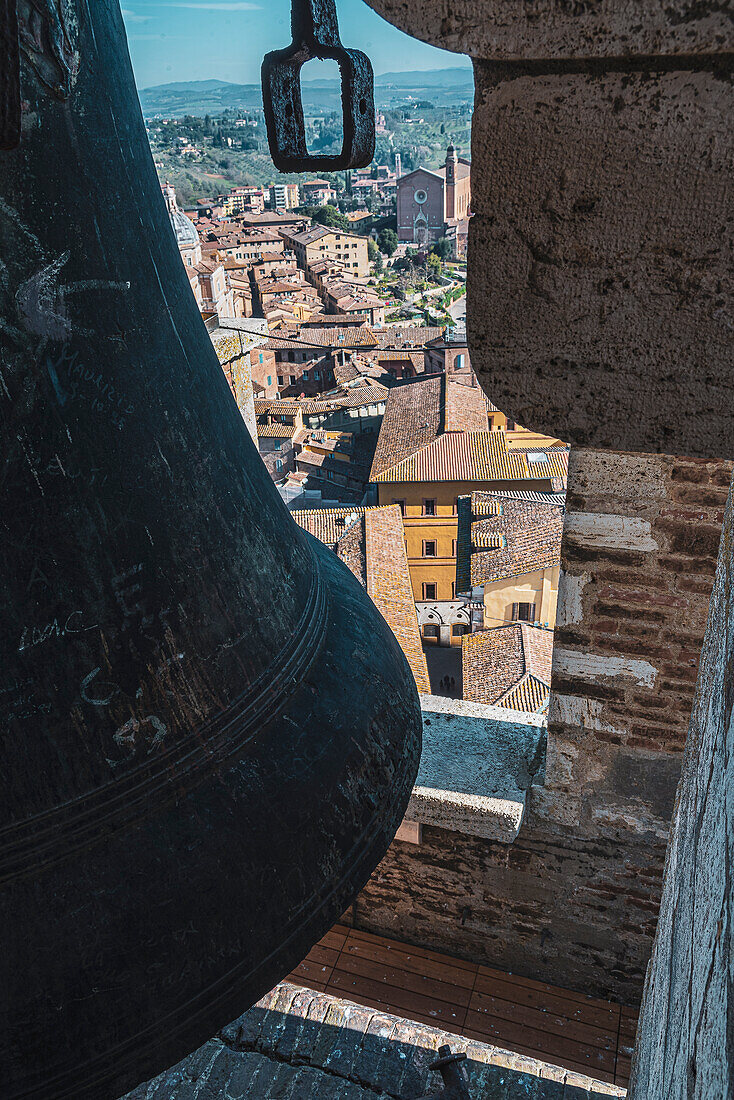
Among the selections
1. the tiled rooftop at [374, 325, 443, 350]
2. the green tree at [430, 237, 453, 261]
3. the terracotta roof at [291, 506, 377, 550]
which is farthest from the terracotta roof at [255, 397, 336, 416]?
the green tree at [430, 237, 453, 261]

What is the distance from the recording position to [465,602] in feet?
53.0

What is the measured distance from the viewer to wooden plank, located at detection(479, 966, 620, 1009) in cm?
330

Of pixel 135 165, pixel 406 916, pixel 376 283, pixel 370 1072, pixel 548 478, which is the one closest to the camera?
pixel 135 165

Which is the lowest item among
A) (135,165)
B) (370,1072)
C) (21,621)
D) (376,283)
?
(376,283)

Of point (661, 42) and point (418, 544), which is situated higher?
point (661, 42)

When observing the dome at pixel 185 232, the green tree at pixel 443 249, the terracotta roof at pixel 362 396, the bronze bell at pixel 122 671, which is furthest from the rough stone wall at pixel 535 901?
the green tree at pixel 443 249

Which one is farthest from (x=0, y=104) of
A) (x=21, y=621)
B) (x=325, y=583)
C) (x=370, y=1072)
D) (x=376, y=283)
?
(x=376, y=283)

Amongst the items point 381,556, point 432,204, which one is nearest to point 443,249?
point 432,204

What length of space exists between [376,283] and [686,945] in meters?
59.3

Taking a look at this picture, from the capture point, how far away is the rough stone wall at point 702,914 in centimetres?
67

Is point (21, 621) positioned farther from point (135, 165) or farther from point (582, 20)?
point (582, 20)

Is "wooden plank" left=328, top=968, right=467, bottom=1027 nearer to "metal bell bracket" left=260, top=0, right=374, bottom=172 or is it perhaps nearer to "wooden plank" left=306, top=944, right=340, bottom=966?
"wooden plank" left=306, top=944, right=340, bottom=966

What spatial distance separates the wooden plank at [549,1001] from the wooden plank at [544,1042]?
0.09 m

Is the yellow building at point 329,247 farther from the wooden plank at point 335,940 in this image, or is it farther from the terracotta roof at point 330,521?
the wooden plank at point 335,940
